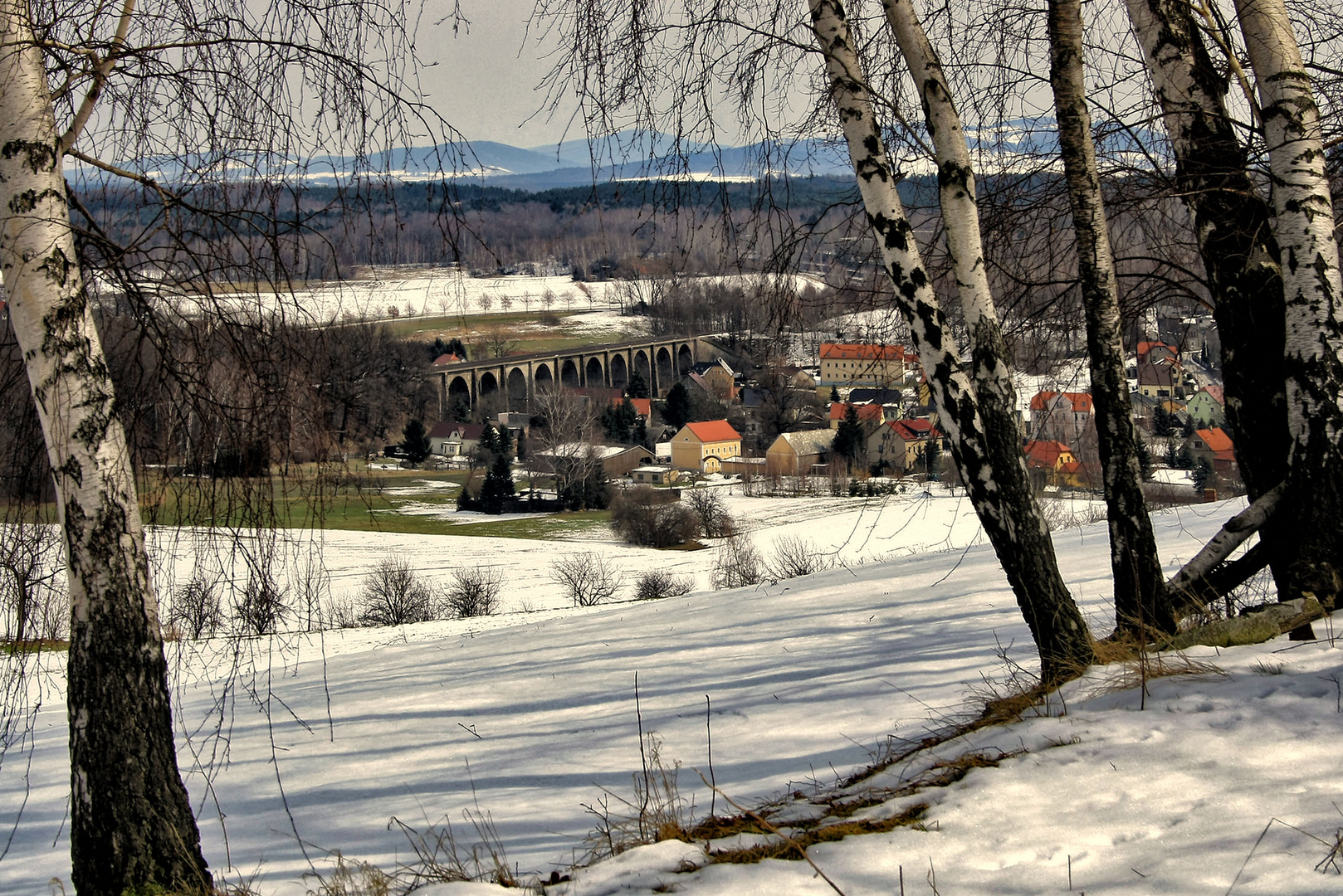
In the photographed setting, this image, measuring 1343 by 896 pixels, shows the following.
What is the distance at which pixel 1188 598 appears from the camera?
4270 mm

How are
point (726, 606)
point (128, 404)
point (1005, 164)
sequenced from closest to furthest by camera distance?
1. point (128, 404)
2. point (1005, 164)
3. point (726, 606)

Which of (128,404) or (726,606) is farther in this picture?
(726,606)

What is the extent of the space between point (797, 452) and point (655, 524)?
1416 cm

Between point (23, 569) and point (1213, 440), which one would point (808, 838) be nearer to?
point (23, 569)

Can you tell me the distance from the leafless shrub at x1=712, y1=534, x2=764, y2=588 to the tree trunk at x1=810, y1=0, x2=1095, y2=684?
17772mm

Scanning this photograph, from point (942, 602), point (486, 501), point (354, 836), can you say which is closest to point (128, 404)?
point (354, 836)

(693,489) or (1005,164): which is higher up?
(1005,164)

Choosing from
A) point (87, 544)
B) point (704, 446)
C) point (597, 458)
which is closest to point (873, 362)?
point (87, 544)

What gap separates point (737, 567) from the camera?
81.9ft

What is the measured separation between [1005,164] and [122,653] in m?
5.07

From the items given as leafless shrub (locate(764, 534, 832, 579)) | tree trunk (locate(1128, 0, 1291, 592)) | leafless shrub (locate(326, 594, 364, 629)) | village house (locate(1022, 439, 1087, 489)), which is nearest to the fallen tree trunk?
tree trunk (locate(1128, 0, 1291, 592))

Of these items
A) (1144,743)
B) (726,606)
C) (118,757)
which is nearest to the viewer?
(1144,743)

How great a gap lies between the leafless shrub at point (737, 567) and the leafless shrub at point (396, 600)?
7.25m

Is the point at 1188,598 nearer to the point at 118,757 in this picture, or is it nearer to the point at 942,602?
the point at 942,602
